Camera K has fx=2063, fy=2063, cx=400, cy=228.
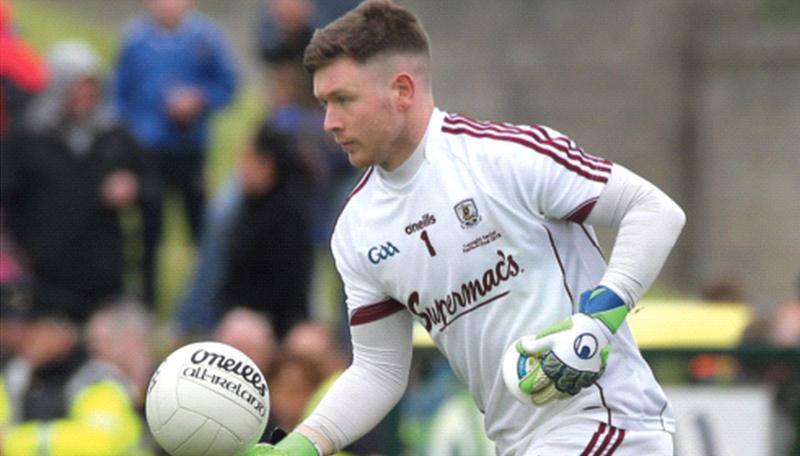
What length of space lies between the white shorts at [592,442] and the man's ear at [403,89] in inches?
41.4

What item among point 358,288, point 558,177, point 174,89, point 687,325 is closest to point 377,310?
point 358,288

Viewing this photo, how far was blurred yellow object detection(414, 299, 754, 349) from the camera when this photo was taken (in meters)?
11.2

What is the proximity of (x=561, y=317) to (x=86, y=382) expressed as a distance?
4.88 meters

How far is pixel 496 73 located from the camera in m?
15.7

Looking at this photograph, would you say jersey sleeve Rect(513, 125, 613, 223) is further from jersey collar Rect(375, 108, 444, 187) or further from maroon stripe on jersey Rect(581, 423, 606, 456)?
maroon stripe on jersey Rect(581, 423, 606, 456)

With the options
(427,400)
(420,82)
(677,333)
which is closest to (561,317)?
(420,82)

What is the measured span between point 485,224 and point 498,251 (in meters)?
0.09

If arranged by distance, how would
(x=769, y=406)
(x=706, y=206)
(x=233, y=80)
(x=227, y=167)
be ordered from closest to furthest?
(x=769, y=406), (x=233, y=80), (x=227, y=167), (x=706, y=206)

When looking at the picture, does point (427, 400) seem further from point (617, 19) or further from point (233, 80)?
point (617, 19)

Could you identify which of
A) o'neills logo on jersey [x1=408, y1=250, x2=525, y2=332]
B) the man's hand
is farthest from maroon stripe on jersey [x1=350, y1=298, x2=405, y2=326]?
the man's hand

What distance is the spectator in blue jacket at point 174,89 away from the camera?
12.4 meters

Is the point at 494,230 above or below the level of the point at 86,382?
above

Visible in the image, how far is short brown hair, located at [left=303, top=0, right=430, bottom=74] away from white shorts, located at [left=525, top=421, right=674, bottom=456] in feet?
3.93

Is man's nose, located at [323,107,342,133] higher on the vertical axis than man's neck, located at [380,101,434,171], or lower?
higher
